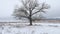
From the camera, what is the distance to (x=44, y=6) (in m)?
35.4

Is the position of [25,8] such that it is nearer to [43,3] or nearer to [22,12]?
[22,12]

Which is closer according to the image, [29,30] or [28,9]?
[29,30]

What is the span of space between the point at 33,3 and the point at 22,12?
9.66 feet

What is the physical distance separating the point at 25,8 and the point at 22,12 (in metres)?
1.20

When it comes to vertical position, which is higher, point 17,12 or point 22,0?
point 22,0

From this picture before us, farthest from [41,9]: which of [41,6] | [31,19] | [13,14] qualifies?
[13,14]

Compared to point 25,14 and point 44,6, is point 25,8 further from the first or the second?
point 44,6

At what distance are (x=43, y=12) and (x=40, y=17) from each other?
1.18 meters

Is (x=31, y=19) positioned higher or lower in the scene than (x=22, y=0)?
lower

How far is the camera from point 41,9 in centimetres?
3556

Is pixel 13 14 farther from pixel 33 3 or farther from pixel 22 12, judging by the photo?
pixel 33 3

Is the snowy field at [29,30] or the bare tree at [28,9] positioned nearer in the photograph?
the snowy field at [29,30]

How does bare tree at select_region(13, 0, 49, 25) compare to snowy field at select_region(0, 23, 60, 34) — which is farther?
bare tree at select_region(13, 0, 49, 25)

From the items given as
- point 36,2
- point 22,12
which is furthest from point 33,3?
point 22,12
